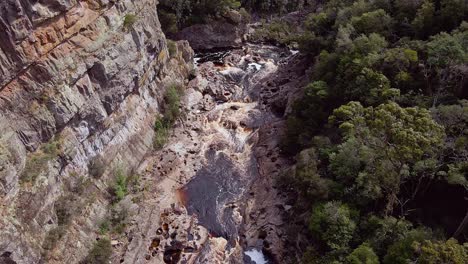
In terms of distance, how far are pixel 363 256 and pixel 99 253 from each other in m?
14.0

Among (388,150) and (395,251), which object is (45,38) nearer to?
(388,150)

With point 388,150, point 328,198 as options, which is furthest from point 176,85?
point 388,150

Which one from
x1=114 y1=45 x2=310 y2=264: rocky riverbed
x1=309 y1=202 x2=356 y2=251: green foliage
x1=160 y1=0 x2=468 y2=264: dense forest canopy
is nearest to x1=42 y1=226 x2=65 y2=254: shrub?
x1=114 y1=45 x2=310 y2=264: rocky riverbed

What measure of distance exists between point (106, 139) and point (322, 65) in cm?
1773

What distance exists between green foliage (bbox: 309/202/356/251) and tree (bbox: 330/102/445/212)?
1516 millimetres

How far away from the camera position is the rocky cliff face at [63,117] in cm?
1955

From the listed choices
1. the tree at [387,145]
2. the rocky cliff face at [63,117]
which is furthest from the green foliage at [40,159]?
the tree at [387,145]

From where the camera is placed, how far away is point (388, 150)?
1859cm

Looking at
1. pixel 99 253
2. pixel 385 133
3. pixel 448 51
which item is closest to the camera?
pixel 385 133

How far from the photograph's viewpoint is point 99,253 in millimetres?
22312

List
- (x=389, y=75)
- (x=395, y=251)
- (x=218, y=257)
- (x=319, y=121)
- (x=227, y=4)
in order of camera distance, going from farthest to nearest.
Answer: (x=227, y=4), (x=319, y=121), (x=389, y=75), (x=218, y=257), (x=395, y=251)

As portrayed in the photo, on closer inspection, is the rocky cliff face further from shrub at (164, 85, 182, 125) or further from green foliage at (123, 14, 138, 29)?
shrub at (164, 85, 182, 125)

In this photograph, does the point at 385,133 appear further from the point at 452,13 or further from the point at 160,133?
the point at 160,133

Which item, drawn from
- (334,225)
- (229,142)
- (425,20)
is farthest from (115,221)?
(425,20)
